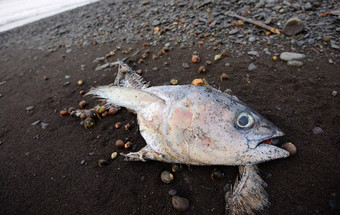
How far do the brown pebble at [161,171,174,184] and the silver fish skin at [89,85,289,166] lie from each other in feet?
0.58

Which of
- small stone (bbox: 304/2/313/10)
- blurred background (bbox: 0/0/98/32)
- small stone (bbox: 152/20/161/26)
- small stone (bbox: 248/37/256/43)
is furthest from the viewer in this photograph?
blurred background (bbox: 0/0/98/32)

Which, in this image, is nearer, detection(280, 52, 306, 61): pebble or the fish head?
the fish head

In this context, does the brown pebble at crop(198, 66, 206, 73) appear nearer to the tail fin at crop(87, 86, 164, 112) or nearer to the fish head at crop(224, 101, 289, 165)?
the tail fin at crop(87, 86, 164, 112)

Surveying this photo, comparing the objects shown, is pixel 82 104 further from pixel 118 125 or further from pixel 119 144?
pixel 119 144

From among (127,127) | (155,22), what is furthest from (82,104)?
(155,22)

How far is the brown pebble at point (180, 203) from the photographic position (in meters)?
2.06

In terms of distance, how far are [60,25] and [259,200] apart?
10.9 meters

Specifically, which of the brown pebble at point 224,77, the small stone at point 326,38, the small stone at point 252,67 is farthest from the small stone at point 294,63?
the brown pebble at point 224,77

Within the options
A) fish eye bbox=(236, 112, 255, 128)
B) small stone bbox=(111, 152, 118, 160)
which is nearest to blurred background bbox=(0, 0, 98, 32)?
small stone bbox=(111, 152, 118, 160)

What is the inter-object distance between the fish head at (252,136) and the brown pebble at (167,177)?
86 cm

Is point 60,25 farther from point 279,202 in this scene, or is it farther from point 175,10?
point 279,202

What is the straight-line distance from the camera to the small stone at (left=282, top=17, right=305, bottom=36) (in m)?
4.00

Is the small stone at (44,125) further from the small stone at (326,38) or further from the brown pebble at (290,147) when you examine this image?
the small stone at (326,38)

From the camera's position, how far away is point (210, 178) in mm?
2246
